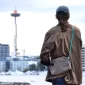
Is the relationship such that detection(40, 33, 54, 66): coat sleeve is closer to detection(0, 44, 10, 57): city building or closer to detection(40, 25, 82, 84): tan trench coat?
detection(40, 25, 82, 84): tan trench coat

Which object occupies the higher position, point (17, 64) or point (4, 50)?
point (4, 50)

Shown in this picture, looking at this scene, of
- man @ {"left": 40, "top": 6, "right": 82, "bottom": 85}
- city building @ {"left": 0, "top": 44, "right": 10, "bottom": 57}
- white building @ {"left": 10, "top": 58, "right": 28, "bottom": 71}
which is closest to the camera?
man @ {"left": 40, "top": 6, "right": 82, "bottom": 85}

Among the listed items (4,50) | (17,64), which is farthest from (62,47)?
(4,50)

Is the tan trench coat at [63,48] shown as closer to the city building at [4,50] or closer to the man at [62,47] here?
the man at [62,47]

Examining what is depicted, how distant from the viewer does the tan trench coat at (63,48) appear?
3555 millimetres

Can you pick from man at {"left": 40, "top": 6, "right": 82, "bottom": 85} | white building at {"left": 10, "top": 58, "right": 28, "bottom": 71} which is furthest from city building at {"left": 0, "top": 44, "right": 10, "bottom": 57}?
man at {"left": 40, "top": 6, "right": 82, "bottom": 85}

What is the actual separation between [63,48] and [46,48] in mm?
111

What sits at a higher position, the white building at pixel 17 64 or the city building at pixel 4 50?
the city building at pixel 4 50

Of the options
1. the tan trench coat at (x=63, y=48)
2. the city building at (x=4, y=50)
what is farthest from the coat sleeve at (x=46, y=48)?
the city building at (x=4, y=50)

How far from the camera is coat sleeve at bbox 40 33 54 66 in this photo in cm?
357

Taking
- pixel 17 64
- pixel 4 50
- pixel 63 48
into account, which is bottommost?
pixel 17 64

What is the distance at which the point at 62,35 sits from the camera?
3.59 metres

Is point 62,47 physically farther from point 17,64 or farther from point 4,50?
point 4,50

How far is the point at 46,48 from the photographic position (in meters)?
3.58
